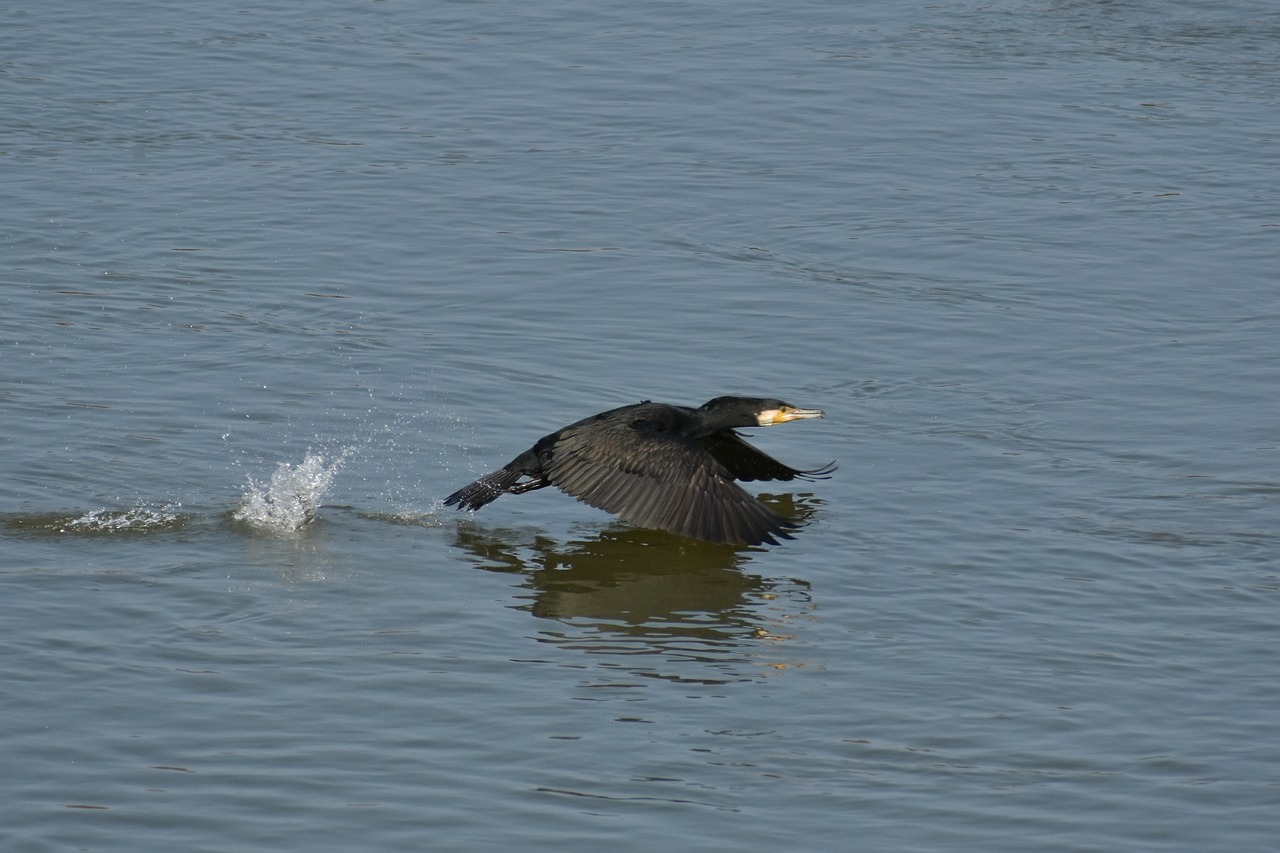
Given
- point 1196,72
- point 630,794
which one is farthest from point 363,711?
point 1196,72

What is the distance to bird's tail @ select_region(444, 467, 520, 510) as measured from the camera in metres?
7.87

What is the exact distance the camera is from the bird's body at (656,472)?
24.3ft

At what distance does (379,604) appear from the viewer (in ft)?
22.4

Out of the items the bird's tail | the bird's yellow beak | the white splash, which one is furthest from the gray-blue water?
the bird's yellow beak

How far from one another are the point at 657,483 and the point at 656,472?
0.05 metres

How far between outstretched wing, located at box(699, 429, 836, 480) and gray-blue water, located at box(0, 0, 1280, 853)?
0.20m

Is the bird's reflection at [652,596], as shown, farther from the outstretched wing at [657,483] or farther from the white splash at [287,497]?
the white splash at [287,497]

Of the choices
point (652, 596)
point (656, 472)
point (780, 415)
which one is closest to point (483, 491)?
point (656, 472)

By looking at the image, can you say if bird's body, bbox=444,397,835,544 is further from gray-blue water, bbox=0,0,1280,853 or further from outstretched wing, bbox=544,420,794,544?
gray-blue water, bbox=0,0,1280,853

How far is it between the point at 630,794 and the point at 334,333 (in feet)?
A: 17.3

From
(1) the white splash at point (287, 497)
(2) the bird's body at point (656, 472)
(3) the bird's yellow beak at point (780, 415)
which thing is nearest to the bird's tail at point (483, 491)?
(2) the bird's body at point (656, 472)

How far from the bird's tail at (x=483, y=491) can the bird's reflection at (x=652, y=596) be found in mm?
140

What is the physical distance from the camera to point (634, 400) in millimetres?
A: 9039

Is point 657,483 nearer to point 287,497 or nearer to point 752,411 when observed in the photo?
point 752,411
